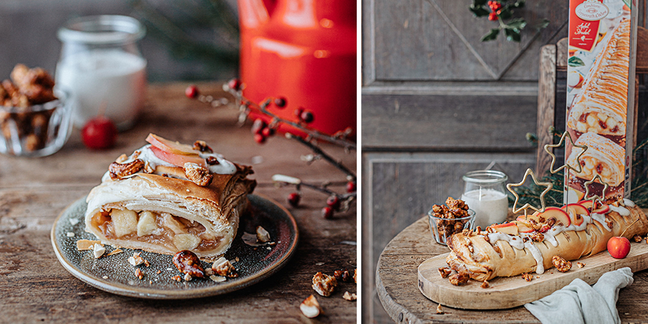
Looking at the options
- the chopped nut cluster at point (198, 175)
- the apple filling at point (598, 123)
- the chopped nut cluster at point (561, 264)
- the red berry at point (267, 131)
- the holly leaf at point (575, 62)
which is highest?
the holly leaf at point (575, 62)

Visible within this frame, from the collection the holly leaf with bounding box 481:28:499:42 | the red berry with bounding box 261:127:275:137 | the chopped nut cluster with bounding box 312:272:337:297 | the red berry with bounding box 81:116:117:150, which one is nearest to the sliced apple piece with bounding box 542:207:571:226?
the chopped nut cluster with bounding box 312:272:337:297

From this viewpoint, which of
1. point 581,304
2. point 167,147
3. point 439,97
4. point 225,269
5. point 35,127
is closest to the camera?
point 581,304

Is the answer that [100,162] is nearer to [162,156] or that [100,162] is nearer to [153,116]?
[153,116]

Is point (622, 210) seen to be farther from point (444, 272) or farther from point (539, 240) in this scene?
point (444, 272)

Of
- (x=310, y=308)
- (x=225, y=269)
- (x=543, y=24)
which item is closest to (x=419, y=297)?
(x=310, y=308)

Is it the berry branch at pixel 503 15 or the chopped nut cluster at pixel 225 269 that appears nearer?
the chopped nut cluster at pixel 225 269

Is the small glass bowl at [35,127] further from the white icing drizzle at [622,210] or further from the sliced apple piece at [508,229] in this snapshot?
the white icing drizzle at [622,210]

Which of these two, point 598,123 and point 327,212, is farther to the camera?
point 327,212

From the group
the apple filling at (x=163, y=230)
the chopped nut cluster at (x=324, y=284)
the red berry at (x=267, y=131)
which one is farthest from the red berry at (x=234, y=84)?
the chopped nut cluster at (x=324, y=284)
